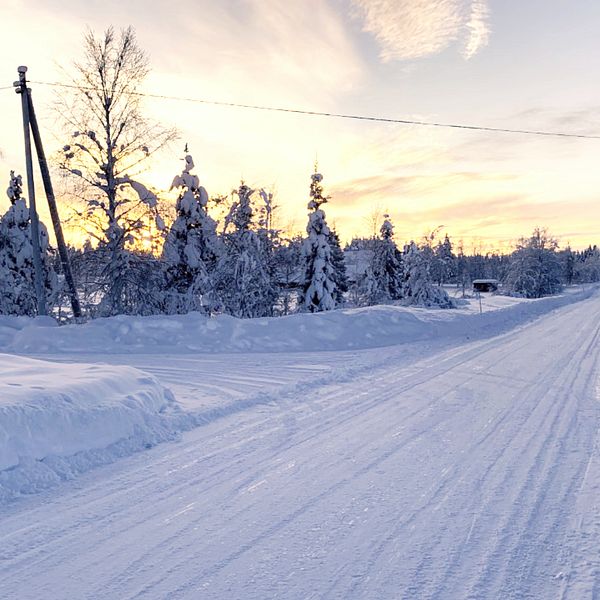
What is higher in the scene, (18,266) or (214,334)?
(18,266)

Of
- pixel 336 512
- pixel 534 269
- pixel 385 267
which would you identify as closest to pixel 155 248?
pixel 336 512

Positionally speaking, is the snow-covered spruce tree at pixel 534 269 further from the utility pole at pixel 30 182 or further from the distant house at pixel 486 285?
the utility pole at pixel 30 182

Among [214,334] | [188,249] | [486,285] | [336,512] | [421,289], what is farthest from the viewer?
[486,285]

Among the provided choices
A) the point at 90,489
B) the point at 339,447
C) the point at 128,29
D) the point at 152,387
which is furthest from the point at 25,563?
the point at 128,29

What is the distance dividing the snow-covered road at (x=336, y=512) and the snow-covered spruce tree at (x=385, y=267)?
107ft

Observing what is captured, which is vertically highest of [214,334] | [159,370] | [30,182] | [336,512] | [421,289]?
[30,182]

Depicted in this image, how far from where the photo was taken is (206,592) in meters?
2.90

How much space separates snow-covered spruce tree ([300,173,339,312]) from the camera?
29.1m

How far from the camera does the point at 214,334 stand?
14.7m

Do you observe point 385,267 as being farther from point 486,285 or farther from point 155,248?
point 486,285

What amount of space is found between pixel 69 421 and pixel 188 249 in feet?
57.8

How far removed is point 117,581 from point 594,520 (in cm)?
354

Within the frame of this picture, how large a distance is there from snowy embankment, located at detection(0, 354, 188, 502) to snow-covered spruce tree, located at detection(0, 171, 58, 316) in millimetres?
21628

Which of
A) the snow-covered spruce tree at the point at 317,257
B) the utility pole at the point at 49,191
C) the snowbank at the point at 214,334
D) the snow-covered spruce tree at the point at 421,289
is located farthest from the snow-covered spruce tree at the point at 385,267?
the utility pole at the point at 49,191
